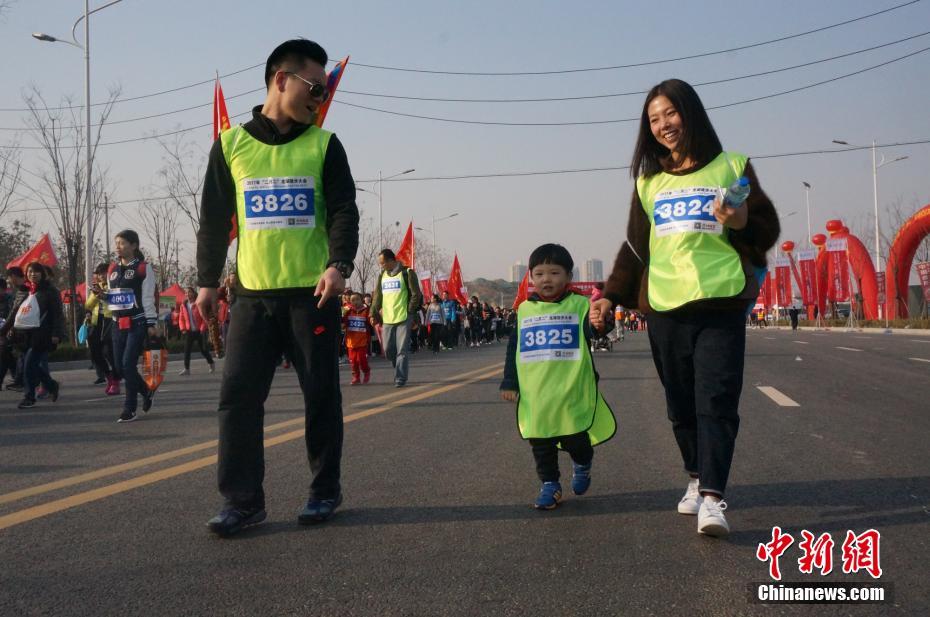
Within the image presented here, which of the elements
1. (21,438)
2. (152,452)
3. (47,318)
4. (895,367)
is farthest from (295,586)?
(895,367)

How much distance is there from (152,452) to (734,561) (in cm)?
422

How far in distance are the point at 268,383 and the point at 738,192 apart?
2091mm

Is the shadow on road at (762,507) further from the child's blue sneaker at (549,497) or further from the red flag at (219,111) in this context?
the red flag at (219,111)

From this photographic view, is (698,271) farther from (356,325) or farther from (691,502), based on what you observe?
(356,325)

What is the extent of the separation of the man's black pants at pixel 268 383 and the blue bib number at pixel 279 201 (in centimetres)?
33

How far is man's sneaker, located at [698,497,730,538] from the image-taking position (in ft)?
11.4

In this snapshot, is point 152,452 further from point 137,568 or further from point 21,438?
point 137,568

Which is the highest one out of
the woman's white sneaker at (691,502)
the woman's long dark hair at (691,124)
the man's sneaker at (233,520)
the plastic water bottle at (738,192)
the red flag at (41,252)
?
the red flag at (41,252)

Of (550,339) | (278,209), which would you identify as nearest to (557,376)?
(550,339)

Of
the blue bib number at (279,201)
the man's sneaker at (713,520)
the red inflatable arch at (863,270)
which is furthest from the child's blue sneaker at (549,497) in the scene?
the red inflatable arch at (863,270)

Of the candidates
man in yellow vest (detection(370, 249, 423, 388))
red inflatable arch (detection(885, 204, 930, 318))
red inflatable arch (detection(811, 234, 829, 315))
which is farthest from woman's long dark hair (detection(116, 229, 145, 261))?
red inflatable arch (detection(811, 234, 829, 315))

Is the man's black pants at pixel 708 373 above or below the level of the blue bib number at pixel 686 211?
below

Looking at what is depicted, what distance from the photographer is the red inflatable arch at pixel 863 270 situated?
4647cm

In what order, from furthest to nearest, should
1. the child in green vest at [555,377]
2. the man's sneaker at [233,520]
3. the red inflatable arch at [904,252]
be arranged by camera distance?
the red inflatable arch at [904,252] → the child in green vest at [555,377] → the man's sneaker at [233,520]
